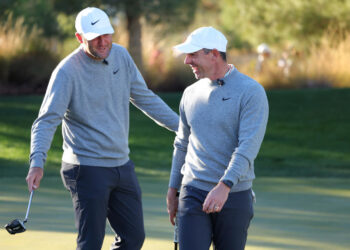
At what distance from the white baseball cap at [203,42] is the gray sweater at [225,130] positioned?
19 cm

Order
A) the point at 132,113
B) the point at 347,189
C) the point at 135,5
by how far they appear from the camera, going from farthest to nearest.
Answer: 1. the point at 135,5
2. the point at 132,113
3. the point at 347,189

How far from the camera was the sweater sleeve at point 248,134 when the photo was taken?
4.36 m

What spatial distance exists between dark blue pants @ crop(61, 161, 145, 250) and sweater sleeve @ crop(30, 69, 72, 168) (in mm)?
280

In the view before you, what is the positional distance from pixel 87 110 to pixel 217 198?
1.19 m

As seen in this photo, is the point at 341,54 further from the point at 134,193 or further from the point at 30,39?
the point at 134,193

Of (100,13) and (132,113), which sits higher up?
(100,13)

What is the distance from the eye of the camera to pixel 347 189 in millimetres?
10398

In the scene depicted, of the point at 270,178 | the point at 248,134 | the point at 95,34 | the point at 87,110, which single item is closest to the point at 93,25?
the point at 95,34

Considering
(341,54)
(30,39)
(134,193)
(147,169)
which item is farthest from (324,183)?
(30,39)

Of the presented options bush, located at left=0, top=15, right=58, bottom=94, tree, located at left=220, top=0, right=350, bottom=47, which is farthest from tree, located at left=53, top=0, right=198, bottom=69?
tree, located at left=220, top=0, right=350, bottom=47

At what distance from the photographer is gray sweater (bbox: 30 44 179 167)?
5059 mm

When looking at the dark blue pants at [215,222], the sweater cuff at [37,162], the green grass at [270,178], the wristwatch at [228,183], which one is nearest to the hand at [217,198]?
the wristwatch at [228,183]

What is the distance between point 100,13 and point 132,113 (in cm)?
1236

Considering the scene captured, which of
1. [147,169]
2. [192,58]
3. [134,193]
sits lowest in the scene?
[147,169]
